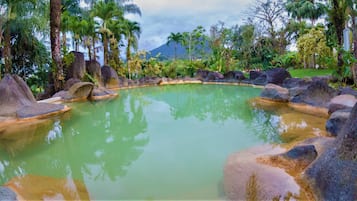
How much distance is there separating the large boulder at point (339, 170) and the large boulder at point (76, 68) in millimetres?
13555

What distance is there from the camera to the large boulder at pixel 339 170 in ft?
9.25

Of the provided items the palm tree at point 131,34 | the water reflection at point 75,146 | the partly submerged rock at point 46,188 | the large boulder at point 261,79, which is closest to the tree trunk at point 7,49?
the water reflection at point 75,146

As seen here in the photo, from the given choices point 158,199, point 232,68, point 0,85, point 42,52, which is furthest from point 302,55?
point 158,199

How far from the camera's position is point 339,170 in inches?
118

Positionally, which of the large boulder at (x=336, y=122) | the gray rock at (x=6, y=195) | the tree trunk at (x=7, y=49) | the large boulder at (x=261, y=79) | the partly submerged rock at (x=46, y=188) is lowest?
the partly submerged rock at (x=46, y=188)

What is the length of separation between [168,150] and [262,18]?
2466 cm

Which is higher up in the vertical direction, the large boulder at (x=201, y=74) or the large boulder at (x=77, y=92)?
the large boulder at (x=201, y=74)

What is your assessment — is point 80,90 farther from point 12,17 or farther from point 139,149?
point 139,149

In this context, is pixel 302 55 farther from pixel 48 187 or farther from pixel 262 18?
pixel 48 187

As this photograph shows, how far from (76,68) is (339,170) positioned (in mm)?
14113

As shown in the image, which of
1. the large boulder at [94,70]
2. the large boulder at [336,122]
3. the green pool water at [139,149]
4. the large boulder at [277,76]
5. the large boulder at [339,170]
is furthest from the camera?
the large boulder at [94,70]

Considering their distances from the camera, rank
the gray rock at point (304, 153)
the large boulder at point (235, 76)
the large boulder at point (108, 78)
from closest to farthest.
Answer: the gray rock at point (304, 153) → the large boulder at point (108, 78) → the large boulder at point (235, 76)

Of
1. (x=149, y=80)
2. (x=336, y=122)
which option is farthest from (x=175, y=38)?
(x=336, y=122)

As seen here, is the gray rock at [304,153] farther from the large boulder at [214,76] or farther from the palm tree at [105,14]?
the palm tree at [105,14]
